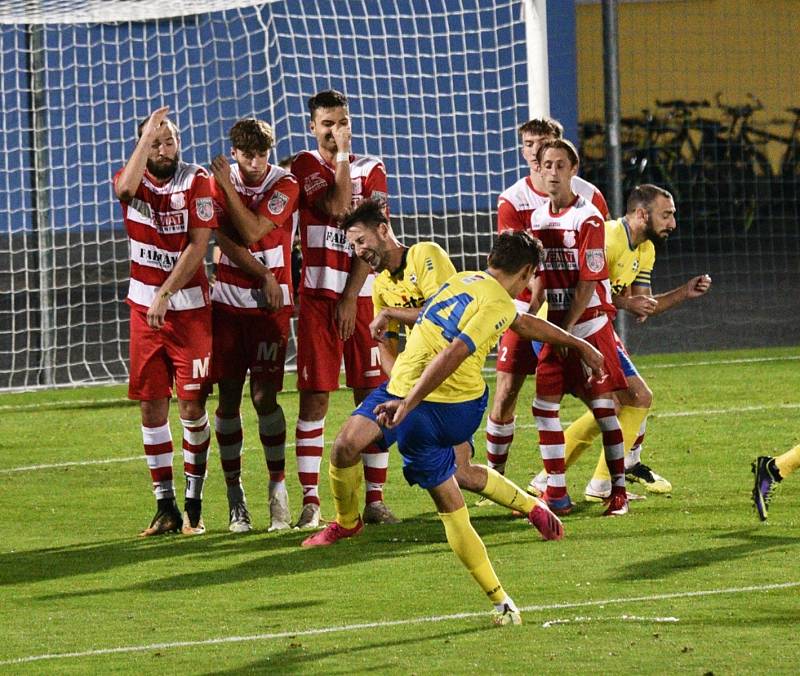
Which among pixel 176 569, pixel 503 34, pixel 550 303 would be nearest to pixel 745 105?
pixel 503 34

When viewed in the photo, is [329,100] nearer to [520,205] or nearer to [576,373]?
[520,205]

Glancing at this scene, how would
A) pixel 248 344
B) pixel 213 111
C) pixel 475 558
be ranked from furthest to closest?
pixel 213 111 < pixel 248 344 < pixel 475 558

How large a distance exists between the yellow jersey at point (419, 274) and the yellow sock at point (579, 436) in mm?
1545

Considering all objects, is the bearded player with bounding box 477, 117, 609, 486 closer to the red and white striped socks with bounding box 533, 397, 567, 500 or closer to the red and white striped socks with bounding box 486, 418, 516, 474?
the red and white striped socks with bounding box 486, 418, 516, 474

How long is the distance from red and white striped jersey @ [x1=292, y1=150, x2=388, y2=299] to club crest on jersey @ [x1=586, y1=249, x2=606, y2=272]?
957mm

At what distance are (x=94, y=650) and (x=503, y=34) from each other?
13.9 metres

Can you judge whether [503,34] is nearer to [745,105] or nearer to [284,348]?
[745,105]

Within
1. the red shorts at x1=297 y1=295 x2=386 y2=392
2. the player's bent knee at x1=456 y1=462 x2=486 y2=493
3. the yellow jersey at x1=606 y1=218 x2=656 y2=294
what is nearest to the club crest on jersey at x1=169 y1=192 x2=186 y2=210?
the red shorts at x1=297 y1=295 x2=386 y2=392

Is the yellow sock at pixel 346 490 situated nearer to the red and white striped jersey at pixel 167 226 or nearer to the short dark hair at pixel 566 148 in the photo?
the red and white striped jersey at pixel 167 226

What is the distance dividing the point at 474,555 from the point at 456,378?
2.25 feet

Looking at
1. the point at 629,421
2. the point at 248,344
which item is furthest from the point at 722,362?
the point at 248,344

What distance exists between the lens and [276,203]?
283 inches

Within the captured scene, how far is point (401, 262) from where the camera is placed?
6.52m

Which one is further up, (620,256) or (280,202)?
(280,202)
